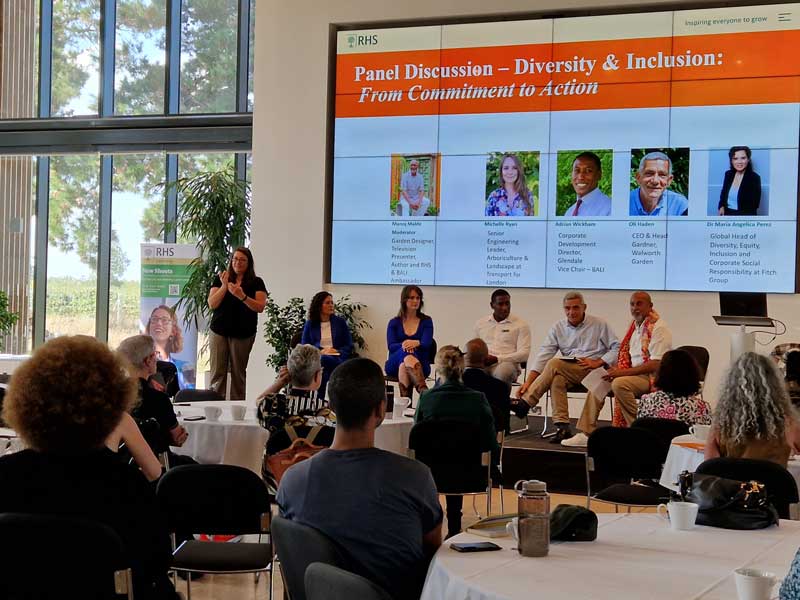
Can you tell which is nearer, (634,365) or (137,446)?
(137,446)

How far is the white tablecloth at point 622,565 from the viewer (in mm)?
2234

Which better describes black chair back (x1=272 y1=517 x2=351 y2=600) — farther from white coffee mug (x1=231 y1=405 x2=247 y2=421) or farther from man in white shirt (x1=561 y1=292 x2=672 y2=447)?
man in white shirt (x1=561 y1=292 x2=672 y2=447)

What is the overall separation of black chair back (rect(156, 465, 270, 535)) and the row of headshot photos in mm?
6037

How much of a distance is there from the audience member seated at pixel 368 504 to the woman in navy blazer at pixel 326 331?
16.8ft

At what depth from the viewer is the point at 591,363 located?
26.0 feet

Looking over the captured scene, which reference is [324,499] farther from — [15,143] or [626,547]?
[15,143]

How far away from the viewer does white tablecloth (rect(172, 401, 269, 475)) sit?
5301 mm

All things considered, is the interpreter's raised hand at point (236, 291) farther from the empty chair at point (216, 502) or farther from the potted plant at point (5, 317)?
the empty chair at point (216, 502)

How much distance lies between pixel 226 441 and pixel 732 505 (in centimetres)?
→ 305

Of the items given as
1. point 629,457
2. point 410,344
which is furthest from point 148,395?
point 410,344

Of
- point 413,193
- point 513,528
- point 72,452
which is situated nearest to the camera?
point 72,452

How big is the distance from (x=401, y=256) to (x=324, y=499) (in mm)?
7084

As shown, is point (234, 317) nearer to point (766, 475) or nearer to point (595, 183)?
point (595, 183)

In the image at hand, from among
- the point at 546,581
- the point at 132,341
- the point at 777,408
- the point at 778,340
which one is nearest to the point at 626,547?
the point at 546,581
